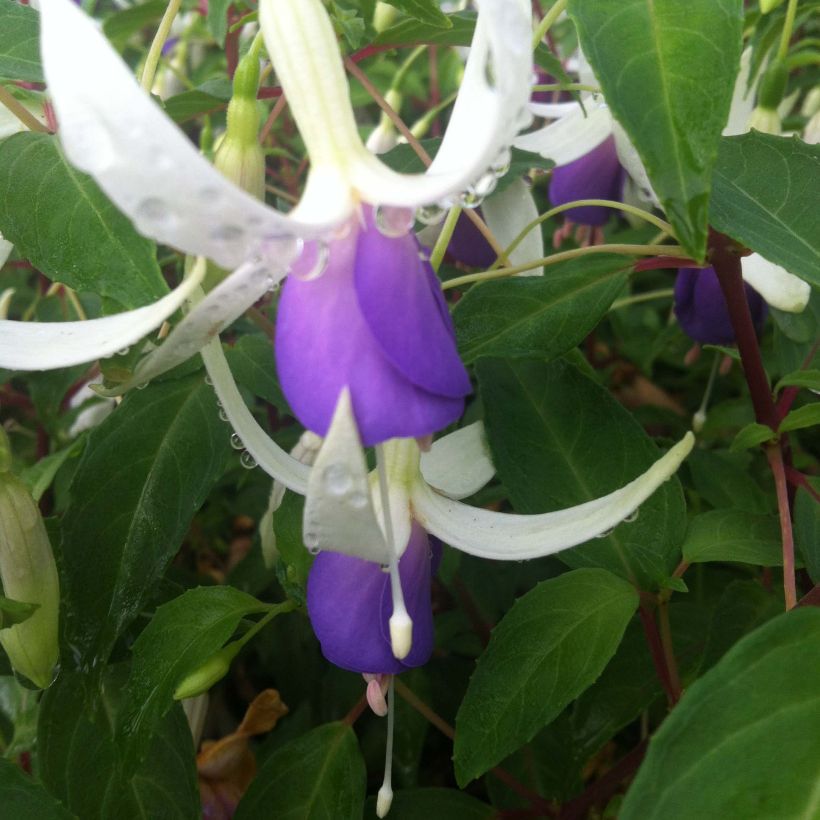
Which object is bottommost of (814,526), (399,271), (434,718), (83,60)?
(434,718)

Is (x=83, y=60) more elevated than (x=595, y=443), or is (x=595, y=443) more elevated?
(x=83, y=60)

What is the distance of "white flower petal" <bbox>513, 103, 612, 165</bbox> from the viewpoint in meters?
0.73

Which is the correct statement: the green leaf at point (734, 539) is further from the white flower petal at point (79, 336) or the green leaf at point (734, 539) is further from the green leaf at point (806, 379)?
the white flower petal at point (79, 336)

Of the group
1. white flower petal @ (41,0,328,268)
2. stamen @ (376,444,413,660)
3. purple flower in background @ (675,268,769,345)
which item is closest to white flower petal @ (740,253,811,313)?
purple flower in background @ (675,268,769,345)

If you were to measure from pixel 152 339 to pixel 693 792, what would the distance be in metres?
0.43

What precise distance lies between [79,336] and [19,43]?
9.5 inches

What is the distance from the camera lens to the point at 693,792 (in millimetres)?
322

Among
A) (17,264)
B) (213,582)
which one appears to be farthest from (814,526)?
(17,264)

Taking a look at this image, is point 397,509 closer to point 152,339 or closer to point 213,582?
point 152,339

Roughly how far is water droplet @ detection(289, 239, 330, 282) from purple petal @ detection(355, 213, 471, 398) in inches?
0.5

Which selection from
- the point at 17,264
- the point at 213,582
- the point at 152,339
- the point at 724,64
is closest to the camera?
the point at 724,64

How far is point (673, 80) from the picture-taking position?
350 millimetres

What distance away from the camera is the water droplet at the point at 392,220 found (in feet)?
1.07

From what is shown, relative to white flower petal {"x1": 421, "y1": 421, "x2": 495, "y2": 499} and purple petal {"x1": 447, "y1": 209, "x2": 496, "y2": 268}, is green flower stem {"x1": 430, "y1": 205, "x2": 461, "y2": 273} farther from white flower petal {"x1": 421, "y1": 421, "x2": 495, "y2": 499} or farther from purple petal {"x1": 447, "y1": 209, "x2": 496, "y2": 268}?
purple petal {"x1": 447, "y1": 209, "x2": 496, "y2": 268}
